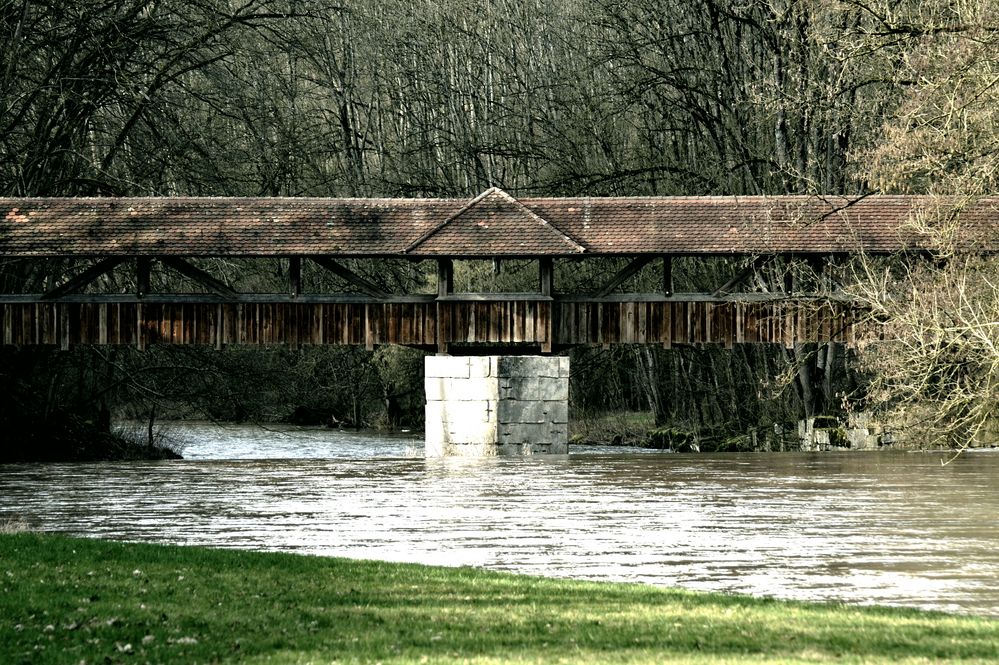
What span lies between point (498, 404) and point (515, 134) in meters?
13.1

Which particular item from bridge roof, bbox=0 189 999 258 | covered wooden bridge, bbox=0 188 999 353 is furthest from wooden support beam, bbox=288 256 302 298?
bridge roof, bbox=0 189 999 258

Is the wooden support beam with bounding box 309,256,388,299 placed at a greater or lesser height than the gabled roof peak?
lesser

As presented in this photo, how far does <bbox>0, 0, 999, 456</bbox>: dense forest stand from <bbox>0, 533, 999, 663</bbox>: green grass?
4.98 meters

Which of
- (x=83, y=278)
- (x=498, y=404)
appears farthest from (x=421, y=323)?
(x=83, y=278)

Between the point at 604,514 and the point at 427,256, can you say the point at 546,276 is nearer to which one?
the point at 427,256

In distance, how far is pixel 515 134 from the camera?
106 feet

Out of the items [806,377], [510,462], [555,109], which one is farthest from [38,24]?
[806,377]

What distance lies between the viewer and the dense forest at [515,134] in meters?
14.2

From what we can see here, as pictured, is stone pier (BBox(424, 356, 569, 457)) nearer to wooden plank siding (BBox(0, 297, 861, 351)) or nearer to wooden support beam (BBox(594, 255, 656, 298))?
wooden plank siding (BBox(0, 297, 861, 351))

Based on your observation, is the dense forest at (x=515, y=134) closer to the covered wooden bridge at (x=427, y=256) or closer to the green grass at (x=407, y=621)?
the covered wooden bridge at (x=427, y=256)

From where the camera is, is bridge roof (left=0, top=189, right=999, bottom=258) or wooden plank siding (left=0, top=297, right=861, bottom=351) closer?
bridge roof (left=0, top=189, right=999, bottom=258)

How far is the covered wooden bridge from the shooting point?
67.1 ft

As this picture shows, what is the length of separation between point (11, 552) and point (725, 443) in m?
18.6

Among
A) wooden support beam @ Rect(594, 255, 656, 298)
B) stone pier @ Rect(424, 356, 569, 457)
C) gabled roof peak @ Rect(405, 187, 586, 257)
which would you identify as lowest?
stone pier @ Rect(424, 356, 569, 457)
